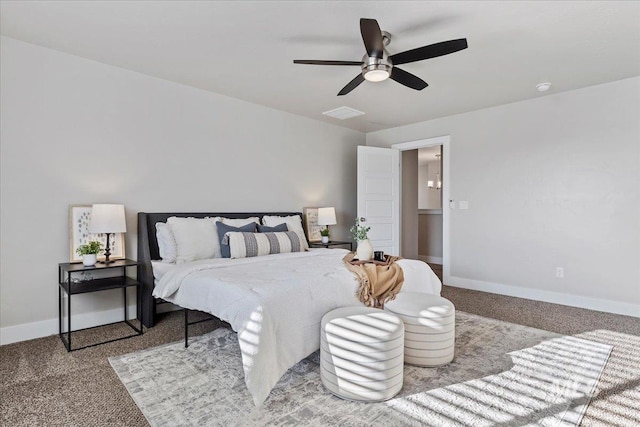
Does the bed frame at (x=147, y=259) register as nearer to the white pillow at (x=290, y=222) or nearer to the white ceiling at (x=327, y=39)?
the white pillow at (x=290, y=222)

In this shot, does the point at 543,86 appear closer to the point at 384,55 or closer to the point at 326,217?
the point at 384,55

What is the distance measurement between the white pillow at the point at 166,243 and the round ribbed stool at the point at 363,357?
78.4 inches

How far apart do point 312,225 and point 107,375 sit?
344 cm

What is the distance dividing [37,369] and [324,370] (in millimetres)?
2053

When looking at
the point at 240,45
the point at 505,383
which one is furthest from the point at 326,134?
the point at 505,383

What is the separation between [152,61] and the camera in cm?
336

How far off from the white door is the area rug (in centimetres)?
295

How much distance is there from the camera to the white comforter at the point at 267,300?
76.9 inches

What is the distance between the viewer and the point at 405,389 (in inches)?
83.4

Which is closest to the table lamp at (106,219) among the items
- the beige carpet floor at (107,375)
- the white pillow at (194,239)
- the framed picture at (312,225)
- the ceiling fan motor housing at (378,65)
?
the white pillow at (194,239)

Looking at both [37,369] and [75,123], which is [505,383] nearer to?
[37,369]

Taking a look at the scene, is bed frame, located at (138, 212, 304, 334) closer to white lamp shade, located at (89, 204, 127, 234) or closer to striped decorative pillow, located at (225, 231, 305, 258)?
white lamp shade, located at (89, 204, 127, 234)

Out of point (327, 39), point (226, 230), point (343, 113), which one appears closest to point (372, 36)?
point (327, 39)

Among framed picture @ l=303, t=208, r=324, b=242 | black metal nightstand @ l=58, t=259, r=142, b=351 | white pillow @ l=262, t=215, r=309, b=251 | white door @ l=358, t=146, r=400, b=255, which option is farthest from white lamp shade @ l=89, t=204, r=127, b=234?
white door @ l=358, t=146, r=400, b=255
